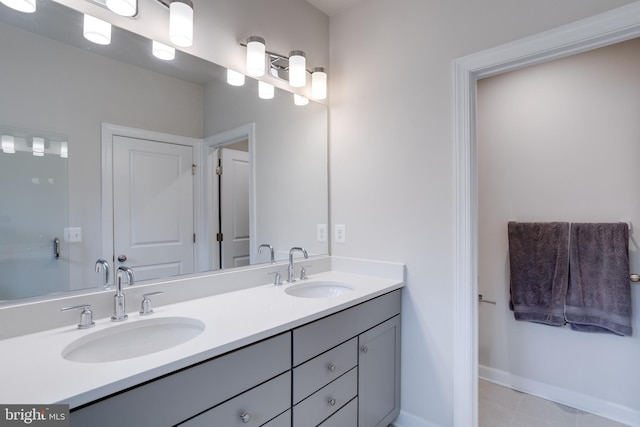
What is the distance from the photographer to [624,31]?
122cm

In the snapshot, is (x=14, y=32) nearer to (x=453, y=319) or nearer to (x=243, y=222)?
(x=243, y=222)

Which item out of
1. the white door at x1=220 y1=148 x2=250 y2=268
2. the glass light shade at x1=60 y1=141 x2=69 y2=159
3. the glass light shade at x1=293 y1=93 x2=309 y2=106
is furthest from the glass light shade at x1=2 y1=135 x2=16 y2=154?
the glass light shade at x1=293 y1=93 x2=309 y2=106

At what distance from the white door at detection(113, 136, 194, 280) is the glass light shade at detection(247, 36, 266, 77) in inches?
21.6

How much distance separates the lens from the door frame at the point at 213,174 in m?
1.57

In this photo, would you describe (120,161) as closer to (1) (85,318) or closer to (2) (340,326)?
(1) (85,318)

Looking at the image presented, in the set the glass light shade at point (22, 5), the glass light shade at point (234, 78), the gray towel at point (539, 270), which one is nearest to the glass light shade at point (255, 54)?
the glass light shade at point (234, 78)

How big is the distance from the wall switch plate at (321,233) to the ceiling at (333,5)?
1.43 meters

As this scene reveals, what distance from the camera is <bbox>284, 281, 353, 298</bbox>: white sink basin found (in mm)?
1750

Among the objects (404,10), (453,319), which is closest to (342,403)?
(453,319)

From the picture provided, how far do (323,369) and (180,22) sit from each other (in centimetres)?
154

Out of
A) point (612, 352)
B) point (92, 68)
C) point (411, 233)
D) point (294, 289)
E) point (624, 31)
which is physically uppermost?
point (624, 31)

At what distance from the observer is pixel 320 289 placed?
182cm

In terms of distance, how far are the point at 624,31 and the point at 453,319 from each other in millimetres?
1400

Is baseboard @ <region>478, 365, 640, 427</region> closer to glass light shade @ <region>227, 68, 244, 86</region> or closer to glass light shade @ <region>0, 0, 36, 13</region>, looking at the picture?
glass light shade @ <region>227, 68, 244, 86</region>
